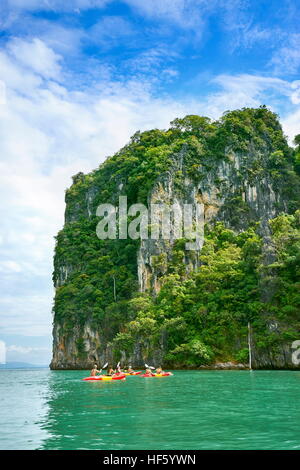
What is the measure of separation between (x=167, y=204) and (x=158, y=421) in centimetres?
3974

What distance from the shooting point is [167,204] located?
166 ft

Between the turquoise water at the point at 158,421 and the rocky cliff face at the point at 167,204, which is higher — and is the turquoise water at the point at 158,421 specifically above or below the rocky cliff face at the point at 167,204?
below

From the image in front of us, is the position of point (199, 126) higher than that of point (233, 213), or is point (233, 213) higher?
point (199, 126)

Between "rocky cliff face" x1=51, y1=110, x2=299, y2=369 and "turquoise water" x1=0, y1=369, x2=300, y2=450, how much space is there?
91.3 feet

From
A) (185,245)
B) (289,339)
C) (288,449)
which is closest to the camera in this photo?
(288,449)

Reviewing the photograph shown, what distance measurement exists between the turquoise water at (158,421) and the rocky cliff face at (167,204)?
91.3ft

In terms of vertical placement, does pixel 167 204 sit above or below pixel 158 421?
above

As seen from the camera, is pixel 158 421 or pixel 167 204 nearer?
pixel 158 421

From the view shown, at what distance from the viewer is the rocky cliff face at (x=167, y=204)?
47625mm

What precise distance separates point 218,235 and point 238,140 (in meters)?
13.0

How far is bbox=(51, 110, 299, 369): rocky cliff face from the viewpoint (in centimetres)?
4762

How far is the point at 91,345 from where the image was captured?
49750mm
